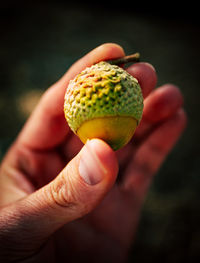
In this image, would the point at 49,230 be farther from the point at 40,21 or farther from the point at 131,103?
the point at 40,21

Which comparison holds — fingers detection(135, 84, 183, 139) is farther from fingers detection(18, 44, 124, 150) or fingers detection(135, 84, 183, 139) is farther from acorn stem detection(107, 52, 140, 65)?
acorn stem detection(107, 52, 140, 65)

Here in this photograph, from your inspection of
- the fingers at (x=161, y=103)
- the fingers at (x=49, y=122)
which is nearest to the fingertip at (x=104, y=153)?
the fingers at (x=49, y=122)

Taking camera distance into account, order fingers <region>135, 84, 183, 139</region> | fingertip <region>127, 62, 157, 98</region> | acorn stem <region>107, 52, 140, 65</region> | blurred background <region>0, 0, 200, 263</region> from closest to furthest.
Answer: acorn stem <region>107, 52, 140, 65</region> < fingertip <region>127, 62, 157, 98</region> < fingers <region>135, 84, 183, 139</region> < blurred background <region>0, 0, 200, 263</region>

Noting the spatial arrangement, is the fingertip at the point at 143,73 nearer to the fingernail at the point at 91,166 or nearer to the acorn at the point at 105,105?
the acorn at the point at 105,105

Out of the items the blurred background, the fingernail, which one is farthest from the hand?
the blurred background

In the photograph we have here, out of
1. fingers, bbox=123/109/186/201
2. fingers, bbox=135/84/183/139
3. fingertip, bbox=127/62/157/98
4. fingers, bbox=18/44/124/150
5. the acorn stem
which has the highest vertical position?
the acorn stem

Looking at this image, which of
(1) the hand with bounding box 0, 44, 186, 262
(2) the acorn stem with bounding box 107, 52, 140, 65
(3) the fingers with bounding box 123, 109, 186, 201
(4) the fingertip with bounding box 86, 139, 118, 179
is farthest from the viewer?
(3) the fingers with bounding box 123, 109, 186, 201

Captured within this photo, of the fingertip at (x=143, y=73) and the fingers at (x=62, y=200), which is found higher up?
the fingertip at (x=143, y=73)

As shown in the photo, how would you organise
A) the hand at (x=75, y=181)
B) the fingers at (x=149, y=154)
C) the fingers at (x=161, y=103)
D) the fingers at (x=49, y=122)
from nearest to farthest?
the hand at (x=75, y=181)
the fingers at (x=49, y=122)
the fingers at (x=161, y=103)
the fingers at (x=149, y=154)
